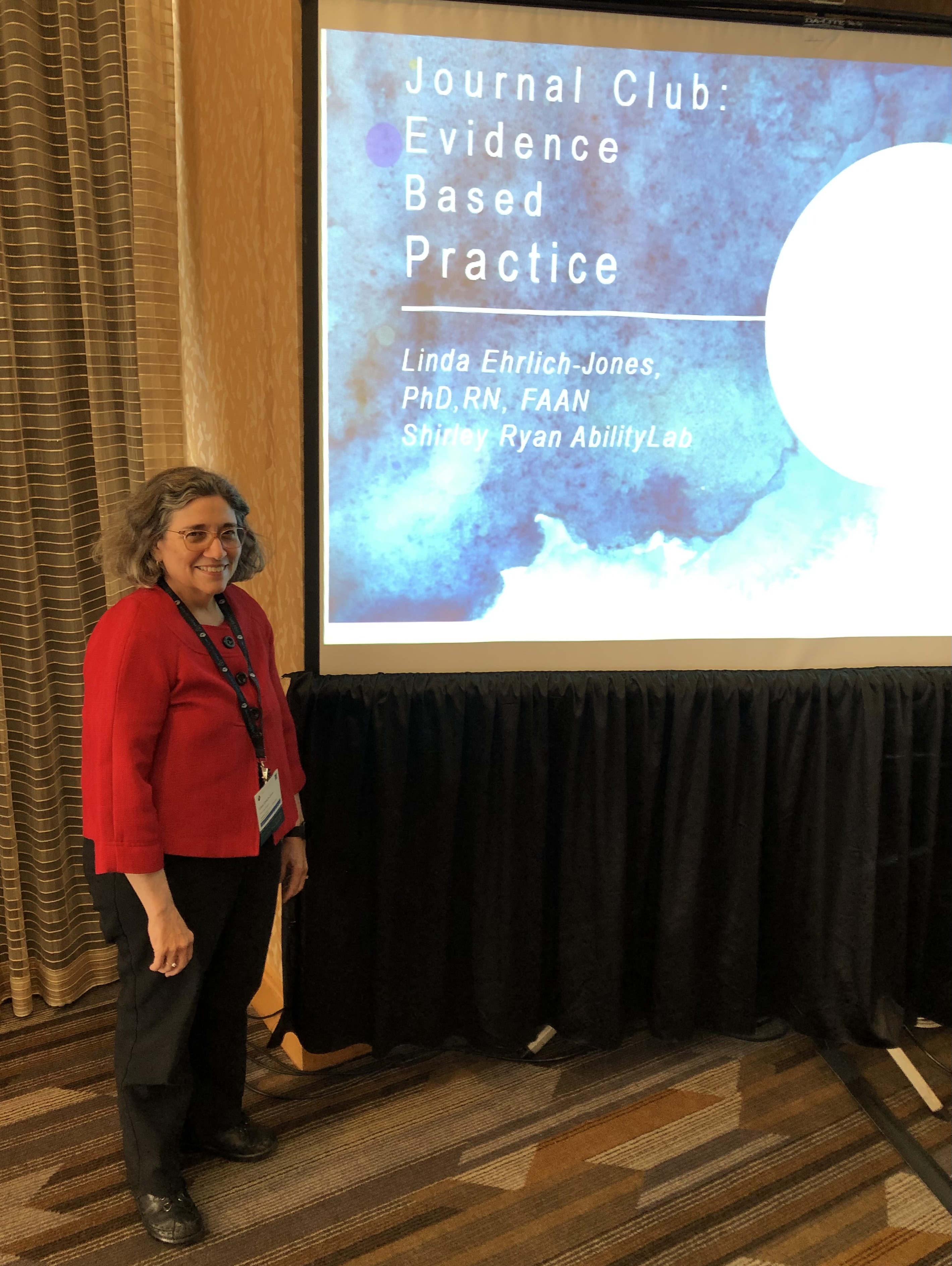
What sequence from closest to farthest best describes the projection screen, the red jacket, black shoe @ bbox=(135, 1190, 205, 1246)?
the red jacket, black shoe @ bbox=(135, 1190, 205, 1246), the projection screen

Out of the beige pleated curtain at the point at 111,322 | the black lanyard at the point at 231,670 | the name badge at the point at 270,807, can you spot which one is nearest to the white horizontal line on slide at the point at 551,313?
the beige pleated curtain at the point at 111,322

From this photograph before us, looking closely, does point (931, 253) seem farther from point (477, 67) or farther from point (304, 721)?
point (304, 721)

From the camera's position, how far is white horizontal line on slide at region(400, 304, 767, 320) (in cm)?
193

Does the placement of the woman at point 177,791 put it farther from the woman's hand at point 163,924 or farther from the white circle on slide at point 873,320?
the white circle on slide at point 873,320

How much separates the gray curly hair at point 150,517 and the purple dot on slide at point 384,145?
72cm

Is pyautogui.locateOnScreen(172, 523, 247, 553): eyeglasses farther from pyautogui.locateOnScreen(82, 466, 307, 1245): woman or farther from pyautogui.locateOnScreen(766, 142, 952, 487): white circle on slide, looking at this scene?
pyautogui.locateOnScreen(766, 142, 952, 487): white circle on slide

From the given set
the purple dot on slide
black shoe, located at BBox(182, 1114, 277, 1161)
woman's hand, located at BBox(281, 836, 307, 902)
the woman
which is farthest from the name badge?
the purple dot on slide

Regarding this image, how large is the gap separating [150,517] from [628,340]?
1.03m

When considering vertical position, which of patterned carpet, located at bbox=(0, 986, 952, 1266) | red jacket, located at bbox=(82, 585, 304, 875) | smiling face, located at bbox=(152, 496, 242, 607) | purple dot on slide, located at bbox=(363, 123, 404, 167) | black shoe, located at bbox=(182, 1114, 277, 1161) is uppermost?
purple dot on slide, located at bbox=(363, 123, 404, 167)

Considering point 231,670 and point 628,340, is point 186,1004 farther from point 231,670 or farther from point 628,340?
point 628,340

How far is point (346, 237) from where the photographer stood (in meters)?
1.88

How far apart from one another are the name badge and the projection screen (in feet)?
1.24

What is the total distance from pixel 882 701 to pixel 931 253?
973 millimetres

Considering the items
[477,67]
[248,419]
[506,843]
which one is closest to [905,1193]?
[506,843]
